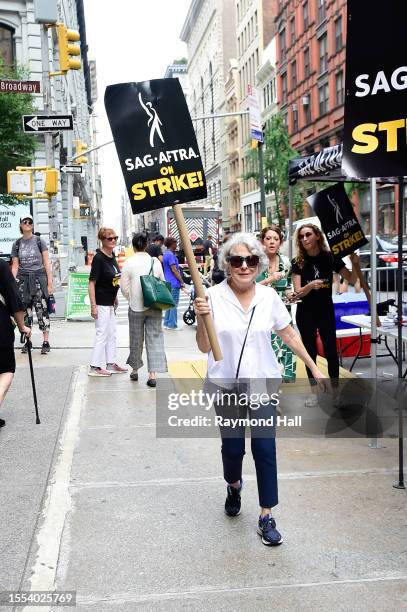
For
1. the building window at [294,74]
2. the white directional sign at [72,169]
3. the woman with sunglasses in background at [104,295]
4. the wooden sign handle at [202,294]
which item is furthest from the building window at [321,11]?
the wooden sign handle at [202,294]

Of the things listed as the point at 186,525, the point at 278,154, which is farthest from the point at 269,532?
the point at 278,154

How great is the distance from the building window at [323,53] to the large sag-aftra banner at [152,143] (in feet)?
145

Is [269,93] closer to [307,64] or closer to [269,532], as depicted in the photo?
[307,64]

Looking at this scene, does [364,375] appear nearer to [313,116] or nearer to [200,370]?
[200,370]

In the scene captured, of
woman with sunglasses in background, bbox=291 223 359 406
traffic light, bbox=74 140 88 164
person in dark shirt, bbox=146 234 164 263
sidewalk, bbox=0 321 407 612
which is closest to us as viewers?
sidewalk, bbox=0 321 407 612

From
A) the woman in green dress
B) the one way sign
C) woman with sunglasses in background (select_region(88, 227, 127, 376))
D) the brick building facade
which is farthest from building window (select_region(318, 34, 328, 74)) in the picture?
the woman in green dress

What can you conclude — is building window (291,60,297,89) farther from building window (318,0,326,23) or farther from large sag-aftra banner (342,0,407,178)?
large sag-aftra banner (342,0,407,178)

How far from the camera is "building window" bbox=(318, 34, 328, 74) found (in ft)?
149

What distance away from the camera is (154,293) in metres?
7.83

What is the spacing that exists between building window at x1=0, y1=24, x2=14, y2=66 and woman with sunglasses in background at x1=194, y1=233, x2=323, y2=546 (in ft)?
84.9

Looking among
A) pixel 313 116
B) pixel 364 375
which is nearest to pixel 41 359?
pixel 364 375

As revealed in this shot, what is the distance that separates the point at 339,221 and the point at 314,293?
1200mm

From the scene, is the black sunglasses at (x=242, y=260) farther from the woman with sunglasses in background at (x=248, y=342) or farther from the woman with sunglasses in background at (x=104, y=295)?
the woman with sunglasses in background at (x=104, y=295)

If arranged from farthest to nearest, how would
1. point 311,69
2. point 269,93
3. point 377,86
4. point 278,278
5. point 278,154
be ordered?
point 269,93, point 311,69, point 278,154, point 278,278, point 377,86
